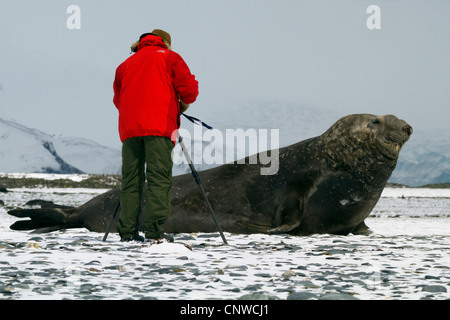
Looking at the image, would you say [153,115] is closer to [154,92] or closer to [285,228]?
[154,92]

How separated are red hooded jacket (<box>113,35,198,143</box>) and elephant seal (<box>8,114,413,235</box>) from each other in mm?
1749

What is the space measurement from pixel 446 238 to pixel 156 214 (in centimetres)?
323

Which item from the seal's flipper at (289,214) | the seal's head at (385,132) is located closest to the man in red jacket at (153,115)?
the seal's flipper at (289,214)

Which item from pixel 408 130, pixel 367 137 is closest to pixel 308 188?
pixel 367 137

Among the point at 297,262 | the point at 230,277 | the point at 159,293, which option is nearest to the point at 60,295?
the point at 159,293

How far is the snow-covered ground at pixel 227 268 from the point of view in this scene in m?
3.30

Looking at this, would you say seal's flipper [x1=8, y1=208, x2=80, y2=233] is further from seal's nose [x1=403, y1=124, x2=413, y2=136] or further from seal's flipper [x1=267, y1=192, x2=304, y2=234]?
seal's nose [x1=403, y1=124, x2=413, y2=136]

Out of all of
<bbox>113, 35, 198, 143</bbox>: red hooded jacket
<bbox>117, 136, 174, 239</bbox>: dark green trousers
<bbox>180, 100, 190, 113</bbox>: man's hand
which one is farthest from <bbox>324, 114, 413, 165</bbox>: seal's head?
<bbox>117, 136, 174, 239</bbox>: dark green trousers

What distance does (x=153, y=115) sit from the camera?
527cm

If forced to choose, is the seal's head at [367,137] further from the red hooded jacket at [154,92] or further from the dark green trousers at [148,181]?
the dark green trousers at [148,181]

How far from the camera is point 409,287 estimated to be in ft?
11.5

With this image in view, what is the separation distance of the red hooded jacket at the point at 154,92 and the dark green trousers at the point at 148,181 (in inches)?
4.1

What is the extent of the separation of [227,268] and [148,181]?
147 cm
